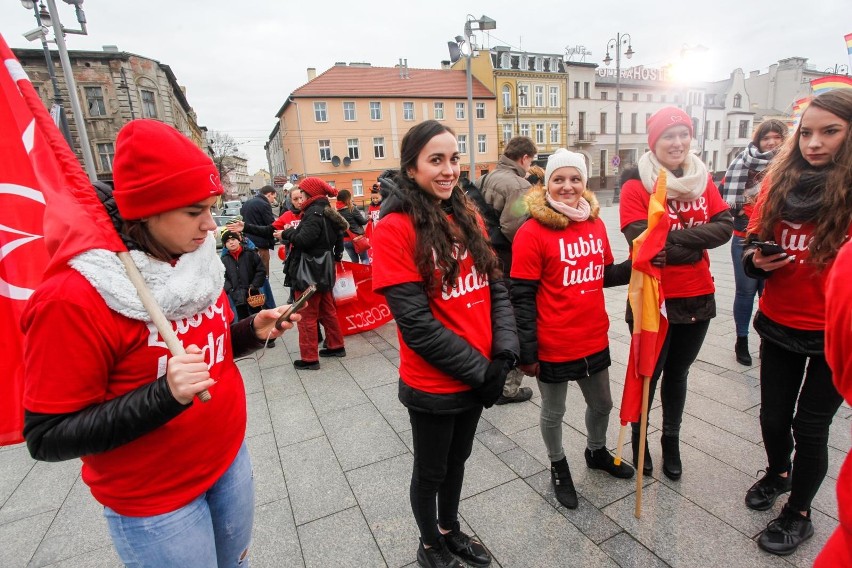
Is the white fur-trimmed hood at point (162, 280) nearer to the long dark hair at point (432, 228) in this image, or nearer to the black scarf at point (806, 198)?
the long dark hair at point (432, 228)

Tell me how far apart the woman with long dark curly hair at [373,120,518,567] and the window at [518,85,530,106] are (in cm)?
4366

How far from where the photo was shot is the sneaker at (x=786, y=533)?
2082 mm

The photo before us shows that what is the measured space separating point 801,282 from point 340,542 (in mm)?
2647

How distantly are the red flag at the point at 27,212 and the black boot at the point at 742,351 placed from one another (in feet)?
15.6

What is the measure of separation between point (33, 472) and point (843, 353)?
4.48 m

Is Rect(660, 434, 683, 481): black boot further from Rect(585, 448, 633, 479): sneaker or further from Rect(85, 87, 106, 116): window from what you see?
Rect(85, 87, 106, 116): window

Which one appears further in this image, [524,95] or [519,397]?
[524,95]

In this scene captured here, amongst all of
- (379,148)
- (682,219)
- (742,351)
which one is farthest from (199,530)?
(379,148)

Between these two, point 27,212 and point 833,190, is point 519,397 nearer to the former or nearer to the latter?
point 833,190

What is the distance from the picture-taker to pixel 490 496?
2609 millimetres

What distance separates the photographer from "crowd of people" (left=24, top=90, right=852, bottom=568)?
1.15 m

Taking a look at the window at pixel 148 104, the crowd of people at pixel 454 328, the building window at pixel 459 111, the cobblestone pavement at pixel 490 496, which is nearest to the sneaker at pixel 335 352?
the cobblestone pavement at pixel 490 496

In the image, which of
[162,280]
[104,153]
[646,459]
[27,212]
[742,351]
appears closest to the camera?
[162,280]

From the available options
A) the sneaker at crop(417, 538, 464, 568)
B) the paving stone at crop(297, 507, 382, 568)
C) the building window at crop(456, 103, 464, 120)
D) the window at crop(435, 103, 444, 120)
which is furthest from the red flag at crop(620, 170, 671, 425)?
the building window at crop(456, 103, 464, 120)
